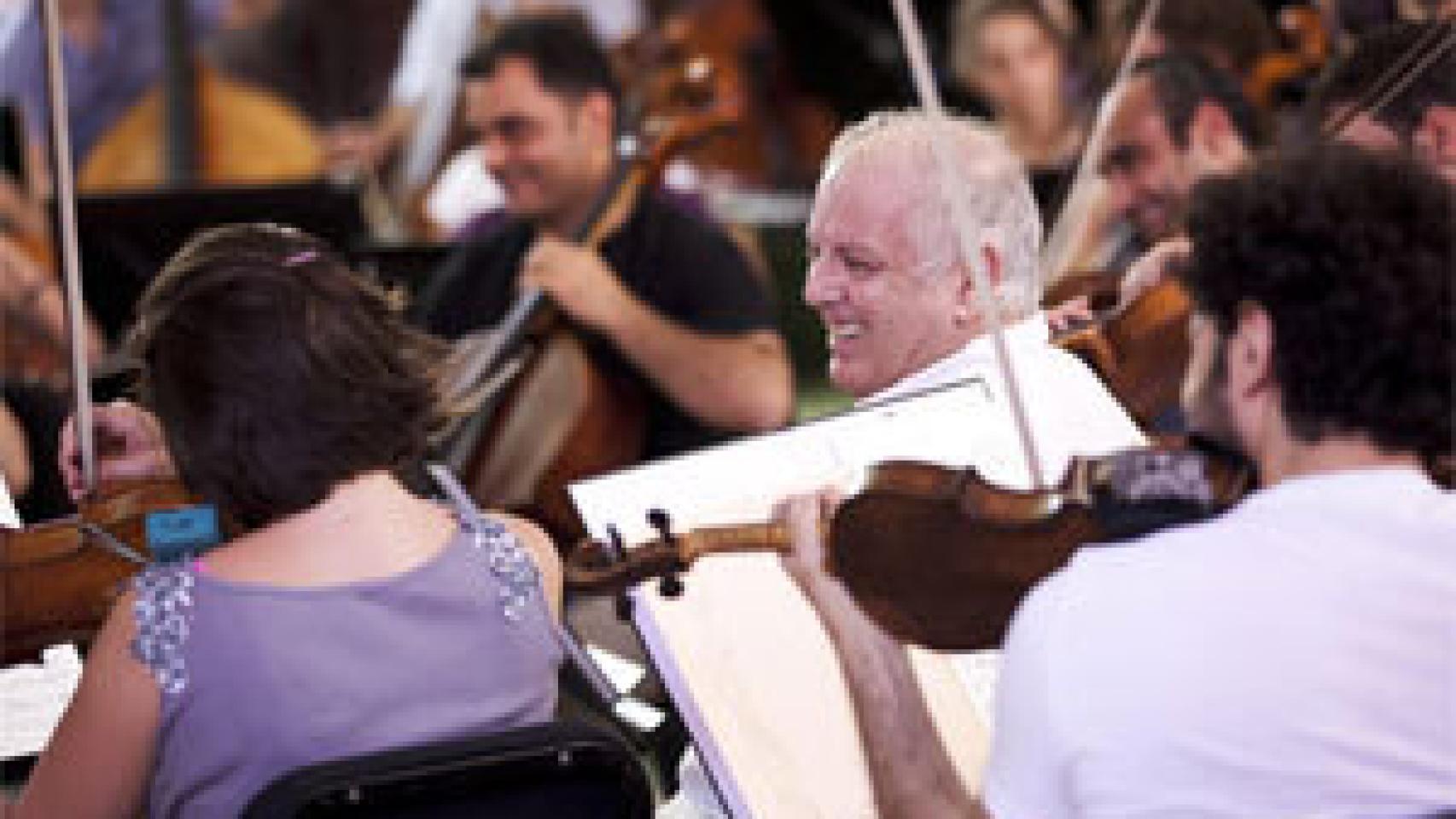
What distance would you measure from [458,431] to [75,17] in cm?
324

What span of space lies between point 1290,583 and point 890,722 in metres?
0.58

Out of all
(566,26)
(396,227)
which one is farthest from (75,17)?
(566,26)

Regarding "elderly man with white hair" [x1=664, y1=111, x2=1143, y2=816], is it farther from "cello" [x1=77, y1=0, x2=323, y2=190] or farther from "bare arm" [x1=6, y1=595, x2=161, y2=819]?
"cello" [x1=77, y1=0, x2=323, y2=190]

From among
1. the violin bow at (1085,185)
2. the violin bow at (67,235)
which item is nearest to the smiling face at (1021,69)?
the violin bow at (1085,185)

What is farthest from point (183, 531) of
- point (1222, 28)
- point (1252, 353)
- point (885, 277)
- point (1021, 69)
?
point (1021, 69)

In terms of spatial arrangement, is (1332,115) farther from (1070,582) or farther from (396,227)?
(396,227)

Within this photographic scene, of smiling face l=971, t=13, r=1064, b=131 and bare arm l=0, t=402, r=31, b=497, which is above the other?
bare arm l=0, t=402, r=31, b=497

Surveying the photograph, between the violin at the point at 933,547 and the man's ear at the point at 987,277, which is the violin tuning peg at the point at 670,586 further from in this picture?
the man's ear at the point at 987,277

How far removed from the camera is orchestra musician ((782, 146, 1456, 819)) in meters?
1.96

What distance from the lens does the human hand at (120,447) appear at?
2.73 meters

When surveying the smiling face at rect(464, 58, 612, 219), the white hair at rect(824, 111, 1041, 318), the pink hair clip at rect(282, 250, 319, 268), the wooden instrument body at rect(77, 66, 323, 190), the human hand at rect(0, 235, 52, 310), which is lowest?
the wooden instrument body at rect(77, 66, 323, 190)

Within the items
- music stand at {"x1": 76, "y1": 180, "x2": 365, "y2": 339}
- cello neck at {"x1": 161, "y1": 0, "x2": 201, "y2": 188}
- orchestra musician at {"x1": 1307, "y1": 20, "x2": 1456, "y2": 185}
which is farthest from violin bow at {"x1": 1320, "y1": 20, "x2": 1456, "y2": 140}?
cello neck at {"x1": 161, "y1": 0, "x2": 201, "y2": 188}

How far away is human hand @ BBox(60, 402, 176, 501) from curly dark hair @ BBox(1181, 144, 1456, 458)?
108 cm

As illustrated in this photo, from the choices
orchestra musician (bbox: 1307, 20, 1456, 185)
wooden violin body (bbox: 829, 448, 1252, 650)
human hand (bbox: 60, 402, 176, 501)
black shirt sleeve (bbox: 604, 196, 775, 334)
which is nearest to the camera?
wooden violin body (bbox: 829, 448, 1252, 650)
